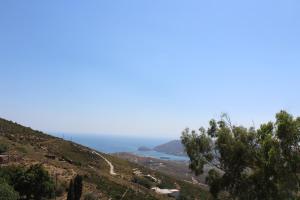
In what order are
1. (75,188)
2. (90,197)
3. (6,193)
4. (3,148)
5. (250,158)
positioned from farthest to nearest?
1. (3,148)
2. (90,197)
3. (75,188)
4. (6,193)
5. (250,158)

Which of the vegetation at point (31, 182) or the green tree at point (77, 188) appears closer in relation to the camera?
the vegetation at point (31, 182)

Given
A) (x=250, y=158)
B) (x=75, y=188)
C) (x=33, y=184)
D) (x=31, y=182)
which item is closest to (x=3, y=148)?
(x=31, y=182)

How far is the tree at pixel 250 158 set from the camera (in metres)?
21.6

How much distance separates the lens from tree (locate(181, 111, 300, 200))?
2161 centimetres

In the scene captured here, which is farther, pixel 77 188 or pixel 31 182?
pixel 77 188

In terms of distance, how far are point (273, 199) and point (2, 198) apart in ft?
66.3

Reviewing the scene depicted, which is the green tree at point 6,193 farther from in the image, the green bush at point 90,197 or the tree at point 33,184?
the green bush at point 90,197

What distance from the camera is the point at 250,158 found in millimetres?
24312

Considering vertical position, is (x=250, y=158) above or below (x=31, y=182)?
above

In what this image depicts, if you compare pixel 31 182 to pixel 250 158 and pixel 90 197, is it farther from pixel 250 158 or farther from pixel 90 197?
pixel 250 158

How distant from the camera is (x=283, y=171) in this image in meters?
21.7

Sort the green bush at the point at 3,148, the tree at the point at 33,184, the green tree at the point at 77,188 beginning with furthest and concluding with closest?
the green bush at the point at 3,148 → the green tree at the point at 77,188 → the tree at the point at 33,184

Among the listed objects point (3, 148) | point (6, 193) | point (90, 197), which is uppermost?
point (3, 148)

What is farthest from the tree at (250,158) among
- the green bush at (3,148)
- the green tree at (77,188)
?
the green bush at (3,148)
